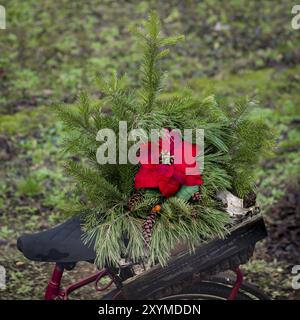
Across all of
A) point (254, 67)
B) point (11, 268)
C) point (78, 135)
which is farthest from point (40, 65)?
point (78, 135)

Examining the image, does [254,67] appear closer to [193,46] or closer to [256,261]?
[193,46]

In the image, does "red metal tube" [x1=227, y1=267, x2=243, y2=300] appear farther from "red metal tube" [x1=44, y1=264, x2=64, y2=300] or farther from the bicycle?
"red metal tube" [x1=44, y1=264, x2=64, y2=300]

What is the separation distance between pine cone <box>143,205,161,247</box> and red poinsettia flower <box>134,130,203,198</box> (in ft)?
0.32

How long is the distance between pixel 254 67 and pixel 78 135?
559 cm

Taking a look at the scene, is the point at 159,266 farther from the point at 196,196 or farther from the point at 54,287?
the point at 54,287

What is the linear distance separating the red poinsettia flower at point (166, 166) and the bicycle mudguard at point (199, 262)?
0.34 m

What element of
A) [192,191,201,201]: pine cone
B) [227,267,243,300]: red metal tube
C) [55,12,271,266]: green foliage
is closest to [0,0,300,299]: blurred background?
[227,267,243,300]: red metal tube

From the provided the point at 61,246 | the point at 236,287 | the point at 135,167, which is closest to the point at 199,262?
the point at 236,287

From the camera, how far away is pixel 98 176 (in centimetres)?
361

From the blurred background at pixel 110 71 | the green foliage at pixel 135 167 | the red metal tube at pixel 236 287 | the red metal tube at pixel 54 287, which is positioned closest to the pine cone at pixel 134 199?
the green foliage at pixel 135 167

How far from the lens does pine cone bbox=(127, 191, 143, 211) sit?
3.65 meters

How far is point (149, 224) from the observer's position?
3.57 meters

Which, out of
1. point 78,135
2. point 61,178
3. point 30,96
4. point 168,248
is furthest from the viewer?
point 30,96

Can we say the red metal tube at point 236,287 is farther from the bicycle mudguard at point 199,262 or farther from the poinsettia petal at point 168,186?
the poinsettia petal at point 168,186
